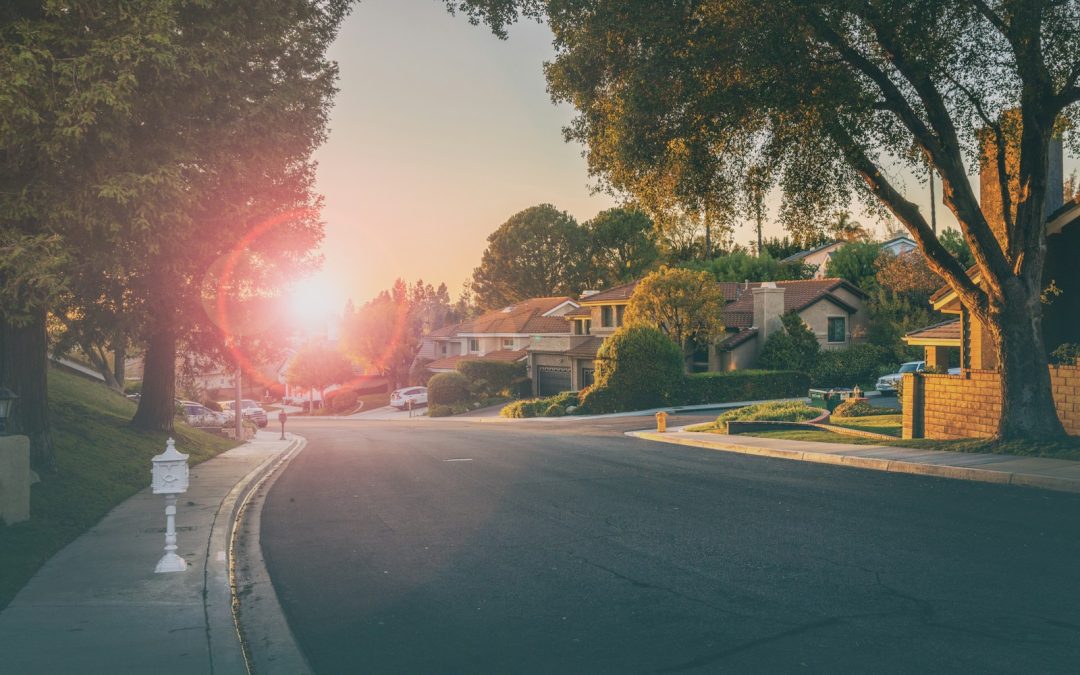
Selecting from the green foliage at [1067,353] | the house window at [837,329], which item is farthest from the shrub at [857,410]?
the house window at [837,329]

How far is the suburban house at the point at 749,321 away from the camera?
5331cm

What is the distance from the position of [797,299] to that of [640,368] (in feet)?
43.7

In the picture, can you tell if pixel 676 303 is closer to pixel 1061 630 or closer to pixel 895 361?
pixel 895 361

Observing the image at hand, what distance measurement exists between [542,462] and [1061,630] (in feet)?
44.9

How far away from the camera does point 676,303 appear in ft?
166

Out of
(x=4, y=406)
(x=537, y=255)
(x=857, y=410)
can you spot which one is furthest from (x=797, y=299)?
(x=4, y=406)

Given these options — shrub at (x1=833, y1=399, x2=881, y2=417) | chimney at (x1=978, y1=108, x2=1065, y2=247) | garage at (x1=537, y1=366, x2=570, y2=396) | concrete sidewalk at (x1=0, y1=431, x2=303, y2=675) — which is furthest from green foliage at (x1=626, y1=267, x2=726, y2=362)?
concrete sidewalk at (x1=0, y1=431, x2=303, y2=675)

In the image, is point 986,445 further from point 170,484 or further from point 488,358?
point 488,358

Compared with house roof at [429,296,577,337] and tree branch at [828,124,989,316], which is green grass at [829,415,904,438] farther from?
house roof at [429,296,577,337]

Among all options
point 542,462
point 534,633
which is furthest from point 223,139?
point 534,633

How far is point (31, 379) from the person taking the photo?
15398 millimetres

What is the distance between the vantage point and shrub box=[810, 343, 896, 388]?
51.0 metres

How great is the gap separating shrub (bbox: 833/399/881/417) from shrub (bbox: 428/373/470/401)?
3477 centimetres

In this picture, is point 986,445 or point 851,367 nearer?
point 986,445
